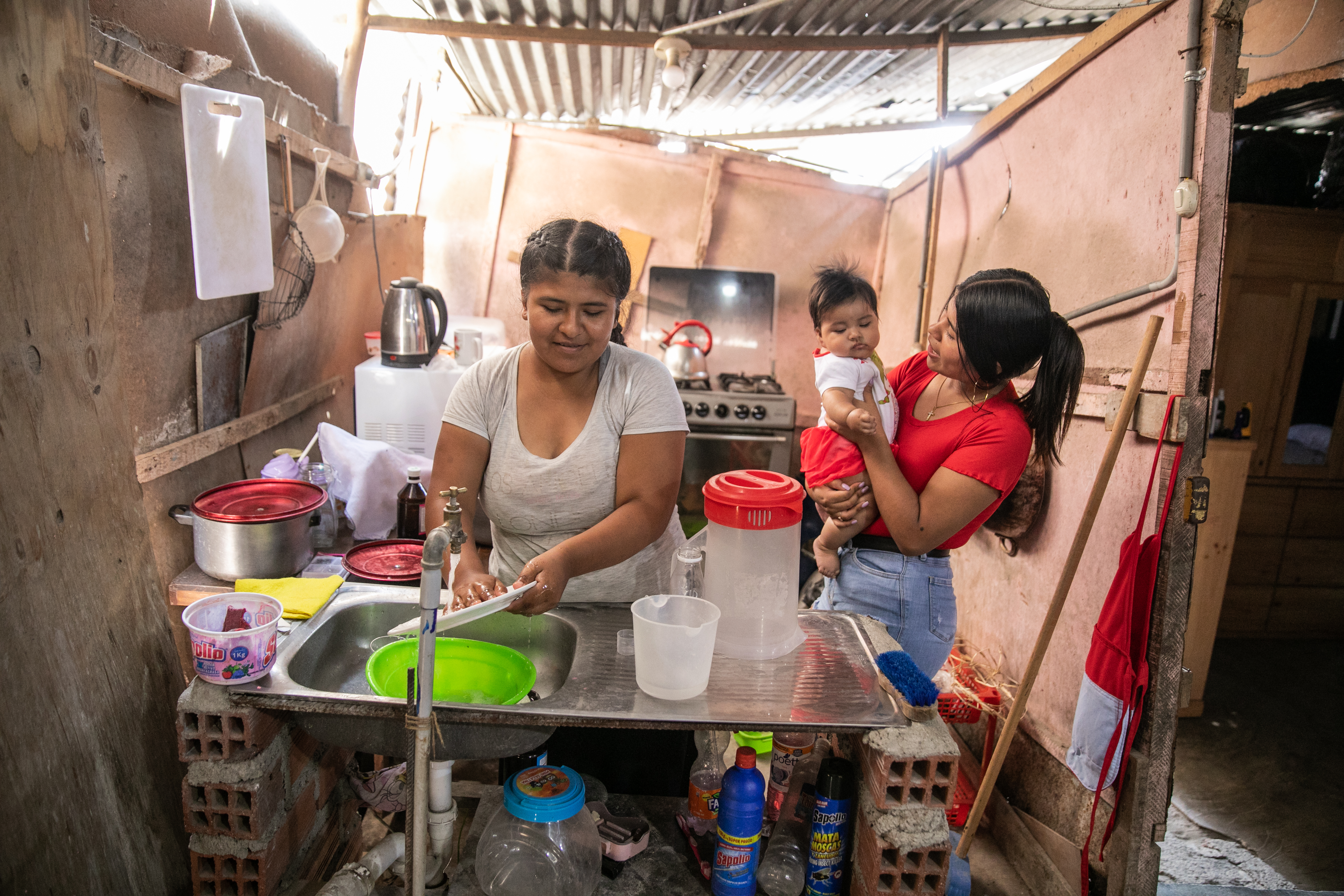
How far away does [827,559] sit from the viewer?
2410 millimetres

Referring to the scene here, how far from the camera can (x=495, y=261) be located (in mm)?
5672

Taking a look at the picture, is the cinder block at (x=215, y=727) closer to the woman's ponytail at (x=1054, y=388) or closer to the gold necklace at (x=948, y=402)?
the gold necklace at (x=948, y=402)

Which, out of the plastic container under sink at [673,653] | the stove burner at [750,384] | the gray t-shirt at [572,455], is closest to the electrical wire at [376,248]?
the stove burner at [750,384]

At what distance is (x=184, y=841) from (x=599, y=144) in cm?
502

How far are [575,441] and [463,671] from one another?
2.14ft

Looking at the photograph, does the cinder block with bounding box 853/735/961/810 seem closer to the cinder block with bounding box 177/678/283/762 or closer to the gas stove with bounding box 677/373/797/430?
the cinder block with bounding box 177/678/283/762

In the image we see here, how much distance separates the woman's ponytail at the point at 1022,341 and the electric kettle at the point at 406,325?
2.37m

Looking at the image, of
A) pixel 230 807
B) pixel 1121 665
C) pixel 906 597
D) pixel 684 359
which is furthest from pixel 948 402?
pixel 684 359

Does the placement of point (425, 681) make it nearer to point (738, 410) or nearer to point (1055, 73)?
point (1055, 73)

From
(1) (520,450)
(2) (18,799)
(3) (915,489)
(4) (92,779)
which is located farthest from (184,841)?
(3) (915,489)

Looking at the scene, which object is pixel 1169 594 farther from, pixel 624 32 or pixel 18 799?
pixel 624 32

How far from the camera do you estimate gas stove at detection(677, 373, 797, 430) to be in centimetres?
468

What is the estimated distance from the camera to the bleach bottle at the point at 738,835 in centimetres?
155

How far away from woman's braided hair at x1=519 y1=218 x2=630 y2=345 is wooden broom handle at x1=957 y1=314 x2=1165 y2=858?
167 cm
